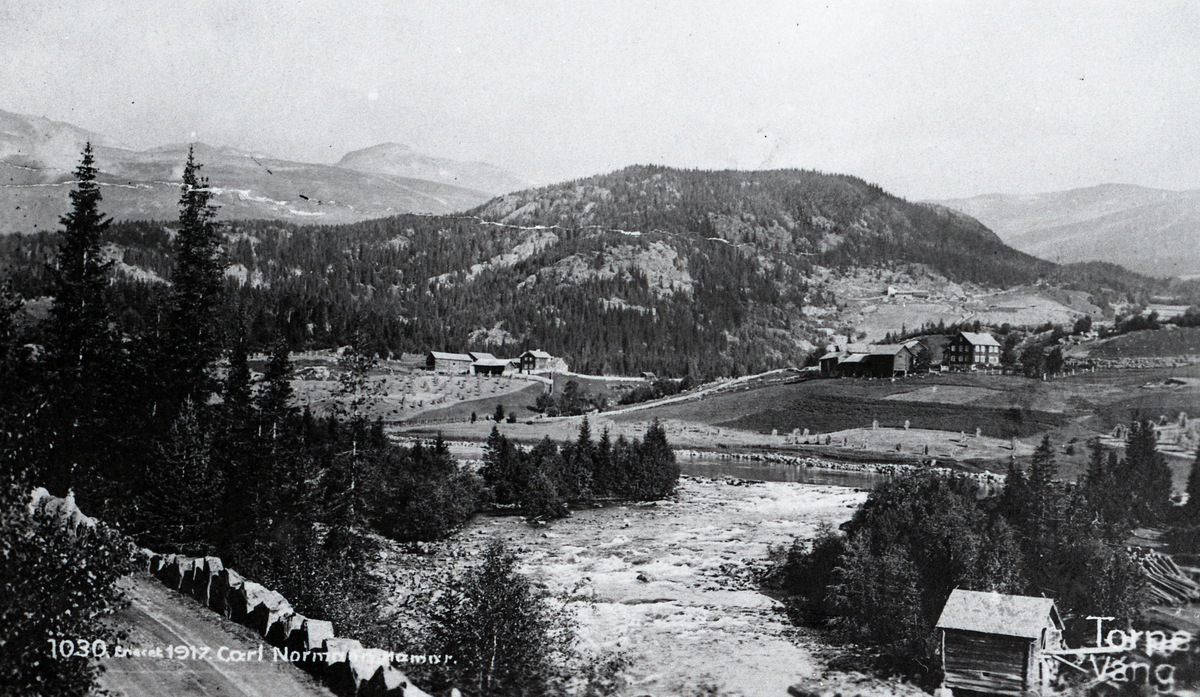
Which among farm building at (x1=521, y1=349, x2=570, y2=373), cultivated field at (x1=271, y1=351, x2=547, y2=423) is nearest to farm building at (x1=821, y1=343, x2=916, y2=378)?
cultivated field at (x1=271, y1=351, x2=547, y2=423)

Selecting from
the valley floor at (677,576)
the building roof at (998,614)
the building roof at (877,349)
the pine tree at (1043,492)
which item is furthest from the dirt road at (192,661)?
the building roof at (877,349)

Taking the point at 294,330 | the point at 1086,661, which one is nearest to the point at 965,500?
the point at 1086,661

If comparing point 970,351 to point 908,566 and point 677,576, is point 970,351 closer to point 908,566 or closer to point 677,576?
point 677,576

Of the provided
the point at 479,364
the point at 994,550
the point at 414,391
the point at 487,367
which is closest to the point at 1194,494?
the point at 994,550

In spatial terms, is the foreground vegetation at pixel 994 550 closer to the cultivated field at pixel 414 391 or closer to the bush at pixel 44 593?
the bush at pixel 44 593

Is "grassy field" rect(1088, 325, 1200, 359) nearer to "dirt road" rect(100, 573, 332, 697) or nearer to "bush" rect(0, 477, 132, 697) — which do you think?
"dirt road" rect(100, 573, 332, 697)
